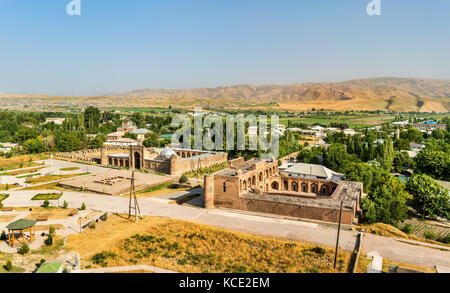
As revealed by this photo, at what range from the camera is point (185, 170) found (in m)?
49.8

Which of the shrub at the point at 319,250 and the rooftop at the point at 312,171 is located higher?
the rooftop at the point at 312,171

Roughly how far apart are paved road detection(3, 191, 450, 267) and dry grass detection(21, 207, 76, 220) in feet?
5.97

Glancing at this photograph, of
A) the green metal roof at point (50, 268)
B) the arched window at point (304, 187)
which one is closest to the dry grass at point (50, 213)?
the green metal roof at point (50, 268)

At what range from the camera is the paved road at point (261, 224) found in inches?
864

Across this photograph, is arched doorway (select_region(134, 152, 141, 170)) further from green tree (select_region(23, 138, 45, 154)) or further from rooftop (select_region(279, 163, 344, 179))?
green tree (select_region(23, 138, 45, 154))

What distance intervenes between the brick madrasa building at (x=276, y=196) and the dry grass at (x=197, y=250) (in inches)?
218

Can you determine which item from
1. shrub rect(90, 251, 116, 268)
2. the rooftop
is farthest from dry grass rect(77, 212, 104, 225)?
the rooftop

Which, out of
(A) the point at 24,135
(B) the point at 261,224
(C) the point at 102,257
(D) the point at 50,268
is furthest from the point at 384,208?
(A) the point at 24,135

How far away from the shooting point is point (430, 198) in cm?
3225

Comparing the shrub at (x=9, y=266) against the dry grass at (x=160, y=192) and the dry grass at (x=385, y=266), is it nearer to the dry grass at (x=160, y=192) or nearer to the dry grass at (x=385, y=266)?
the dry grass at (x=160, y=192)

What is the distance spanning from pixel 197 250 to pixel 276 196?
38.5 ft

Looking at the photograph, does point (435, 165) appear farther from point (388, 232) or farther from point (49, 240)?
point (49, 240)
